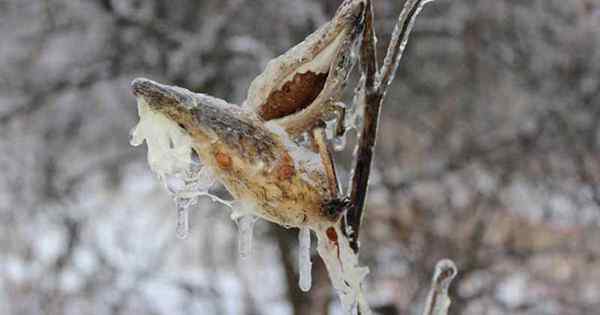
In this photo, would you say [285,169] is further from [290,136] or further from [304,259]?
[304,259]

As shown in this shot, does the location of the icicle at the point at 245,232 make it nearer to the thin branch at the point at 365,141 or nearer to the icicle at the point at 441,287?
the thin branch at the point at 365,141

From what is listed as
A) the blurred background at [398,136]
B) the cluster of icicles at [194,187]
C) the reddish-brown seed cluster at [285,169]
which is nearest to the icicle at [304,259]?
the cluster of icicles at [194,187]

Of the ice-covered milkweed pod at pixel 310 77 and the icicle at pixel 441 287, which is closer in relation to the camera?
the ice-covered milkweed pod at pixel 310 77

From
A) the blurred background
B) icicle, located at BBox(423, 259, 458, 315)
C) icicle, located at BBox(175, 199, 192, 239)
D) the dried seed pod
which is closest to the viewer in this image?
the dried seed pod

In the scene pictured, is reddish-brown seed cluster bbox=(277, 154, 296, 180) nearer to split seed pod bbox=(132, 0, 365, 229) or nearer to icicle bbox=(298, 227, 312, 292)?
split seed pod bbox=(132, 0, 365, 229)

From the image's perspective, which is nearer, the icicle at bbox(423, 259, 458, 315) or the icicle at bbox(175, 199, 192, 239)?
the icicle at bbox(175, 199, 192, 239)

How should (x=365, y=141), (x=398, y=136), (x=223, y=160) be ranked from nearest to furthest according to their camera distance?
(x=223, y=160)
(x=365, y=141)
(x=398, y=136)

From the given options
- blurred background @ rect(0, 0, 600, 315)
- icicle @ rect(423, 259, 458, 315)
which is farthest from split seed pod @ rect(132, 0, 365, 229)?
blurred background @ rect(0, 0, 600, 315)

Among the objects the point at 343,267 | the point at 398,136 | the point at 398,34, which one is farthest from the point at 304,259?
the point at 398,136
